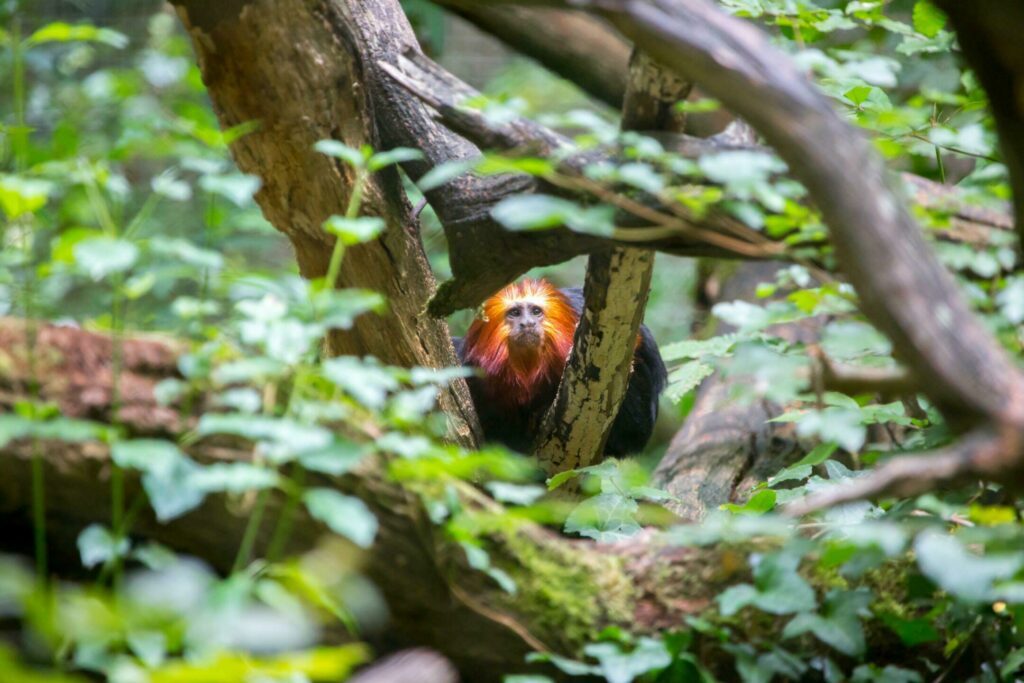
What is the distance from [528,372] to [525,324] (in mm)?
224

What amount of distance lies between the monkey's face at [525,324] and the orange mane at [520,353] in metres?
0.02

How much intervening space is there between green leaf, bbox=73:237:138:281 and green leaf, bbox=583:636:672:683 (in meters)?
1.03

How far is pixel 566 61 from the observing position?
5.35m

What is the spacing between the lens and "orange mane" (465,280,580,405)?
13.1ft

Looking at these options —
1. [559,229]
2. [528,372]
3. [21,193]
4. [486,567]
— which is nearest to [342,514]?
[486,567]

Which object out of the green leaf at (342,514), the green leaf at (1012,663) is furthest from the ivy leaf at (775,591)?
the green leaf at (342,514)

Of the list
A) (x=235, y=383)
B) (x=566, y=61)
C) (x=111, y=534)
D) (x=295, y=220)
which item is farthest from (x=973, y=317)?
(x=566, y=61)

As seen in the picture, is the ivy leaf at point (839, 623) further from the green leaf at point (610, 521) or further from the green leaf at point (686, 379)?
the green leaf at point (686, 379)

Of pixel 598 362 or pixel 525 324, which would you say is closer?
pixel 598 362

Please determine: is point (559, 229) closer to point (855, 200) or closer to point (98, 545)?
point (855, 200)

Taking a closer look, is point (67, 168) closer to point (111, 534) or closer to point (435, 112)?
point (111, 534)

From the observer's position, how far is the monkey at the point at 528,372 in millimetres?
3930

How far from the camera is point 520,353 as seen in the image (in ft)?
12.9

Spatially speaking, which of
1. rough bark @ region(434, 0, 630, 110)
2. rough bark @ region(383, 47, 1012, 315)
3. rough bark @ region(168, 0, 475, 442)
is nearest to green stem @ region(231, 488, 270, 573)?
rough bark @ region(383, 47, 1012, 315)
